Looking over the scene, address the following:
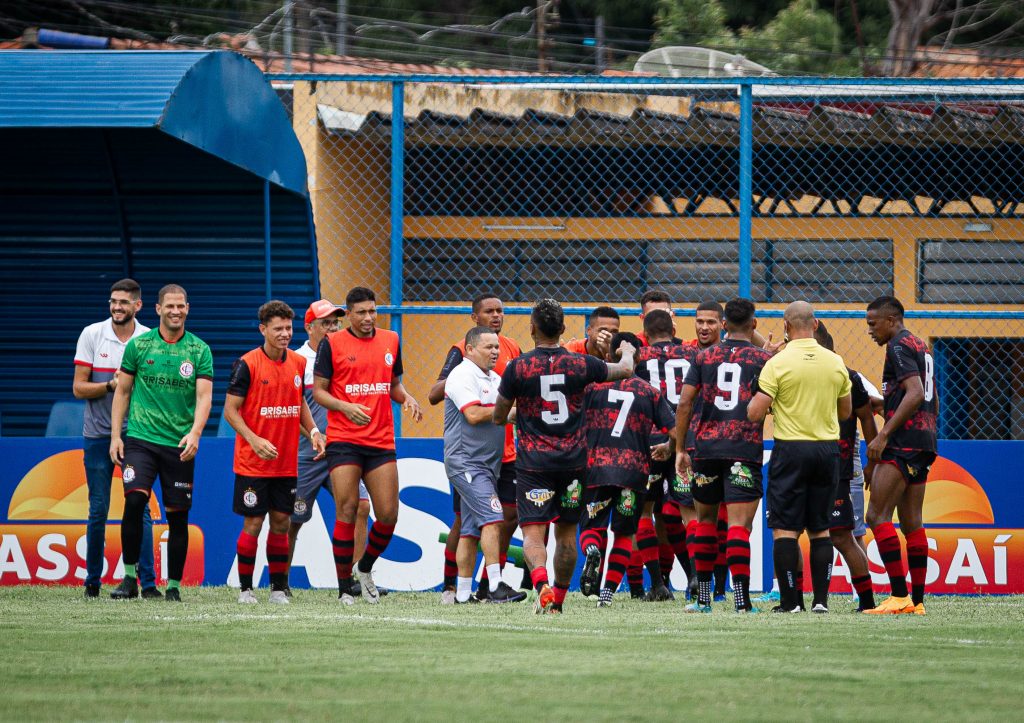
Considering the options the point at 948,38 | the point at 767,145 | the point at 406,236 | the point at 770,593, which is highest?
the point at 948,38

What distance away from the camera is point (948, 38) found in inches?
1144

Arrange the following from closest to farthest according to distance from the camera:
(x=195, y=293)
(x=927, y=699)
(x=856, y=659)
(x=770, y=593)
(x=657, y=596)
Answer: (x=927, y=699)
(x=856, y=659)
(x=657, y=596)
(x=770, y=593)
(x=195, y=293)

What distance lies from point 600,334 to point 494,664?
3.83 meters

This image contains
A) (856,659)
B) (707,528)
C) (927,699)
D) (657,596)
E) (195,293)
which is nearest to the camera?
(927,699)

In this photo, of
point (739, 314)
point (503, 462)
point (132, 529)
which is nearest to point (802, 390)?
point (739, 314)

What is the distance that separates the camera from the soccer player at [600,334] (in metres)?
9.66

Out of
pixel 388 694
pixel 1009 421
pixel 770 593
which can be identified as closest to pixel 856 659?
pixel 388 694

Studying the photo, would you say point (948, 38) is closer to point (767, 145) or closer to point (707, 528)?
point (767, 145)

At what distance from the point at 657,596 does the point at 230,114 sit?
5.19m

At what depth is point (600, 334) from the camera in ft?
31.7

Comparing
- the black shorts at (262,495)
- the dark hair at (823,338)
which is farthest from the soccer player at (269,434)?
the dark hair at (823,338)

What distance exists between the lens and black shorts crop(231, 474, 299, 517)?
9430 millimetres

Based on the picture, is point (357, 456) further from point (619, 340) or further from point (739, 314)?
point (739, 314)

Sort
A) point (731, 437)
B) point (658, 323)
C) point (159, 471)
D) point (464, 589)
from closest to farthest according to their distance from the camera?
point (731, 437) < point (159, 471) < point (464, 589) < point (658, 323)
